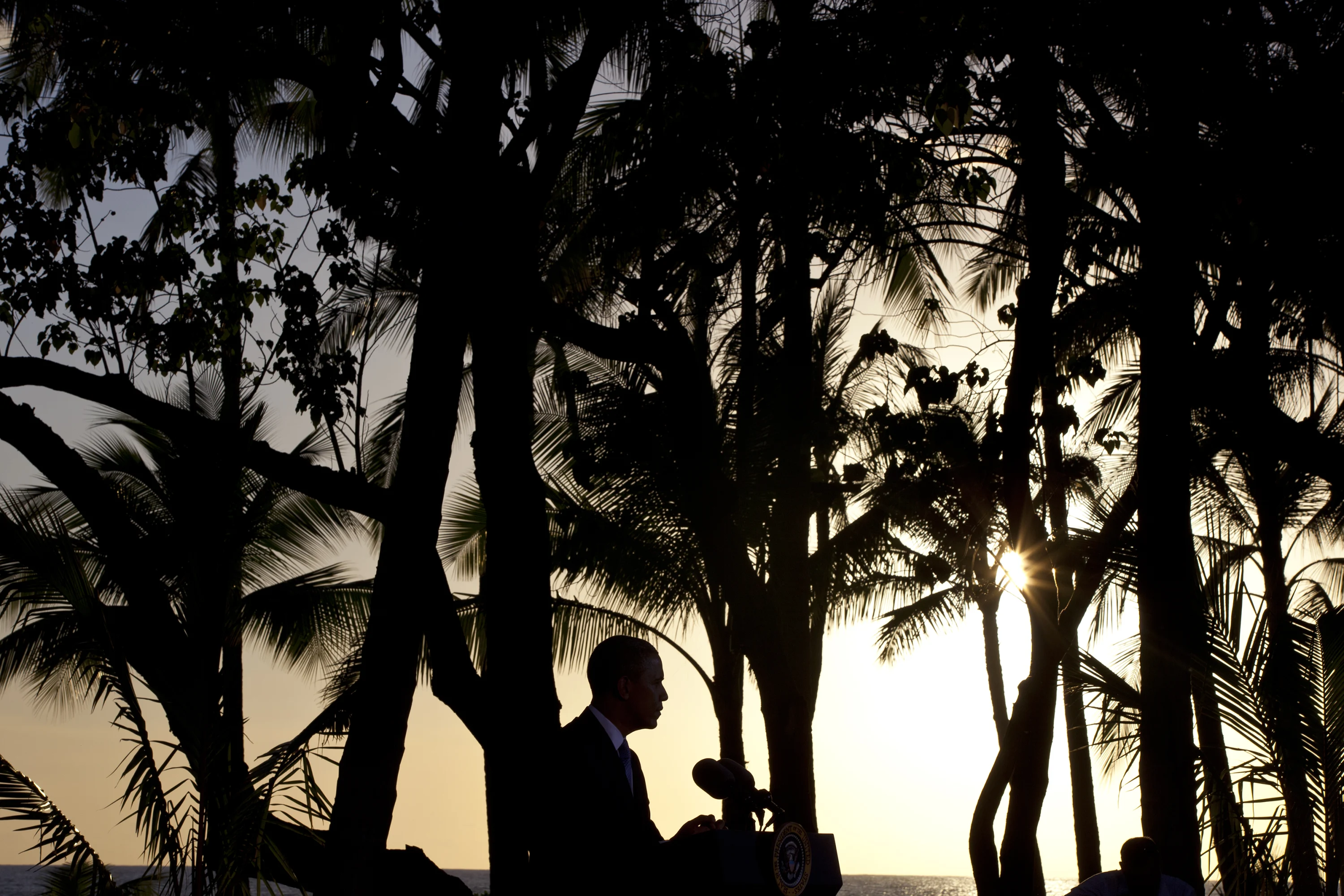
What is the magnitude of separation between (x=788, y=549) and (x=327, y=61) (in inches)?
240

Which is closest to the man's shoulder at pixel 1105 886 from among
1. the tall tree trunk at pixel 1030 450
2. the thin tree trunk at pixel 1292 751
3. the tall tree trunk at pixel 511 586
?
the thin tree trunk at pixel 1292 751

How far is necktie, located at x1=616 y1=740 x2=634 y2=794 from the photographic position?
3603 millimetres

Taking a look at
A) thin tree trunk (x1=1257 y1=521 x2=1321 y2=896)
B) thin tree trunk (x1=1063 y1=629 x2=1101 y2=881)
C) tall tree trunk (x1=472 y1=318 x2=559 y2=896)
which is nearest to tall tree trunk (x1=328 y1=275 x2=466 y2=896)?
tall tree trunk (x1=472 y1=318 x2=559 y2=896)

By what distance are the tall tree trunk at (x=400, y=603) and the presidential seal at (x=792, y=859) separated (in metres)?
2.75

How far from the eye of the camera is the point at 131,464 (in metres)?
17.3

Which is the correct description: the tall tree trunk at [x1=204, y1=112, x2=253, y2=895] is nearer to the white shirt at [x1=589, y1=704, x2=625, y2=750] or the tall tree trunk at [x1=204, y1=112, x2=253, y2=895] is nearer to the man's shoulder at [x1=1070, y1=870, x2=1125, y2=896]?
the white shirt at [x1=589, y1=704, x2=625, y2=750]

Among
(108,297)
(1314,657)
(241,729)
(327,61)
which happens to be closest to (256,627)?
(327,61)

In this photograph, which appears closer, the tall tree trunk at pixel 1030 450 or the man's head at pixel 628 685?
the man's head at pixel 628 685

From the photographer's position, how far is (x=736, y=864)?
306 cm

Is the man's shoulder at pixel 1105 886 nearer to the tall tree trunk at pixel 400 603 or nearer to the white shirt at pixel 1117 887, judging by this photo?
the white shirt at pixel 1117 887

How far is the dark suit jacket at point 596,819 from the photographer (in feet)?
10.7

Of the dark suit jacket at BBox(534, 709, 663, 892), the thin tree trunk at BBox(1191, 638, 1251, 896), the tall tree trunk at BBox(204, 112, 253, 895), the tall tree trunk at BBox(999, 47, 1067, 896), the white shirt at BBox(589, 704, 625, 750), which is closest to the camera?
the dark suit jacket at BBox(534, 709, 663, 892)

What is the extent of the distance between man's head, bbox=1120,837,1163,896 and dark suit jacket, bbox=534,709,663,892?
390cm

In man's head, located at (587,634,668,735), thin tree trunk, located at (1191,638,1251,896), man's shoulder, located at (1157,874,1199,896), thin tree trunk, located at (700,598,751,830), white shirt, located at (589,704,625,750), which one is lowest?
man's shoulder, located at (1157,874,1199,896)
